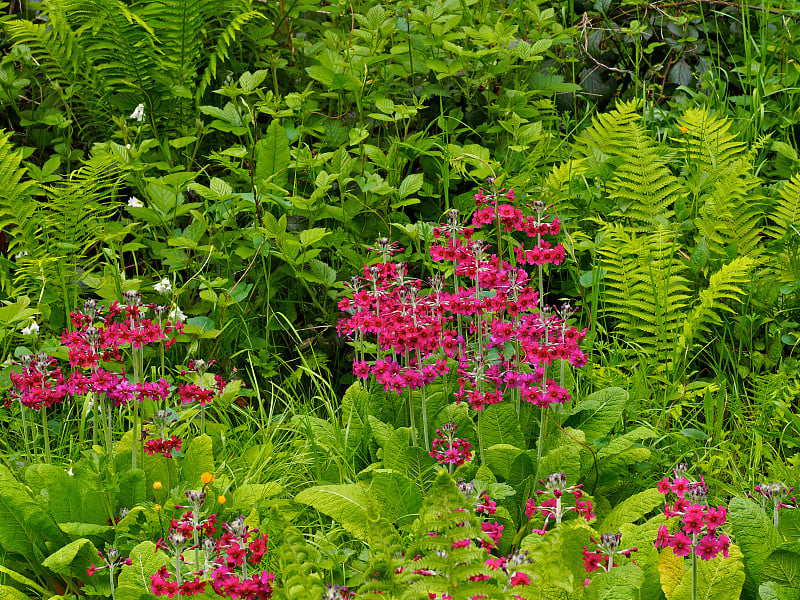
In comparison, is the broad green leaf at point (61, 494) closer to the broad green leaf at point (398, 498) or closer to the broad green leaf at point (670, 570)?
the broad green leaf at point (398, 498)

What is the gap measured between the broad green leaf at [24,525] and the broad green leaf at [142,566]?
34cm

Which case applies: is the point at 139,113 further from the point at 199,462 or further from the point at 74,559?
the point at 74,559

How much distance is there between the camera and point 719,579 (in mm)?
1977

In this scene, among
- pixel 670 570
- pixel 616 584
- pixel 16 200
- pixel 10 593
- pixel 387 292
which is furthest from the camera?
pixel 16 200

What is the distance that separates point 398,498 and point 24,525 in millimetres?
1013

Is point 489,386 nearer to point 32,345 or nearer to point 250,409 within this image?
point 250,409

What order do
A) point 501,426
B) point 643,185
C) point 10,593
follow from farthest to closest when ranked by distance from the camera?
point 643,185
point 501,426
point 10,593

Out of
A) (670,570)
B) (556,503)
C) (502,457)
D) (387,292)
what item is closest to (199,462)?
(387,292)

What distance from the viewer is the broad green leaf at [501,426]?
8.25 ft

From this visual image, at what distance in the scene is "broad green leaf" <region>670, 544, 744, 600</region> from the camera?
1.96 metres

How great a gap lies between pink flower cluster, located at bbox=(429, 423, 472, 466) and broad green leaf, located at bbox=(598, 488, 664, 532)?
42cm

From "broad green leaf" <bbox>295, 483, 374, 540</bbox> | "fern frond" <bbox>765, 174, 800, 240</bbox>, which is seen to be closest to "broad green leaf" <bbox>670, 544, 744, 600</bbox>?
"broad green leaf" <bbox>295, 483, 374, 540</bbox>

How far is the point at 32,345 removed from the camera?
3.18 m

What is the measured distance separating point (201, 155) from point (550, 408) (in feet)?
6.95
